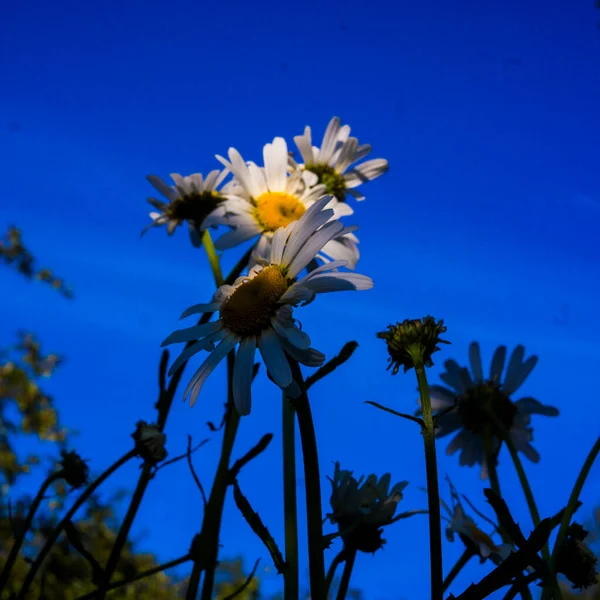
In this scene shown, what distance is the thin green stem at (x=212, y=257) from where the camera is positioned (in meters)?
1.50

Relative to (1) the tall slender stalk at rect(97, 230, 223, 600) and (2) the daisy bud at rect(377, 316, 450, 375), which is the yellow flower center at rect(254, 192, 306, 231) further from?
(2) the daisy bud at rect(377, 316, 450, 375)

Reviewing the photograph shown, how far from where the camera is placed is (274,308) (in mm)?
997

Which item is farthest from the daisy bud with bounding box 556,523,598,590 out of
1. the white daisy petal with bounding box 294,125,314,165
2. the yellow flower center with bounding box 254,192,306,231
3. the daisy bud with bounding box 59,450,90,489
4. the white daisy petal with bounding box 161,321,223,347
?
the white daisy petal with bounding box 294,125,314,165

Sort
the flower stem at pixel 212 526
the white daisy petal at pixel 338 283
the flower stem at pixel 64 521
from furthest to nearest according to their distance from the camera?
the flower stem at pixel 64 521 < the flower stem at pixel 212 526 < the white daisy petal at pixel 338 283

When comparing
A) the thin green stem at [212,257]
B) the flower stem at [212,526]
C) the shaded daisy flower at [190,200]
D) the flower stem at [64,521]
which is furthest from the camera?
the shaded daisy flower at [190,200]

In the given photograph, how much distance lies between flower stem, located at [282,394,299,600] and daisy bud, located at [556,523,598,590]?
0.42 metres

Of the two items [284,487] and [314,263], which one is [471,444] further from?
[284,487]

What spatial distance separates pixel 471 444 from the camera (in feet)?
5.16

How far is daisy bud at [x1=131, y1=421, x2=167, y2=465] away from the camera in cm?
139

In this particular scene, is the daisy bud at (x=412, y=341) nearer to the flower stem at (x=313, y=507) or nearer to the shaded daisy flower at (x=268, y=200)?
the flower stem at (x=313, y=507)

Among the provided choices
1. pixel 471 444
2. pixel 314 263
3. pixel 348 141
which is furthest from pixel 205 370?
pixel 348 141

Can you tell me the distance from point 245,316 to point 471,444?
2.64 ft

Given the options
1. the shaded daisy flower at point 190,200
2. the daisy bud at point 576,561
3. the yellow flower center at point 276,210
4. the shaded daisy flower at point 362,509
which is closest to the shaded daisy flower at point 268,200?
the yellow flower center at point 276,210

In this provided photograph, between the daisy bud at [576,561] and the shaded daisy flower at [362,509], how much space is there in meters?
0.27
